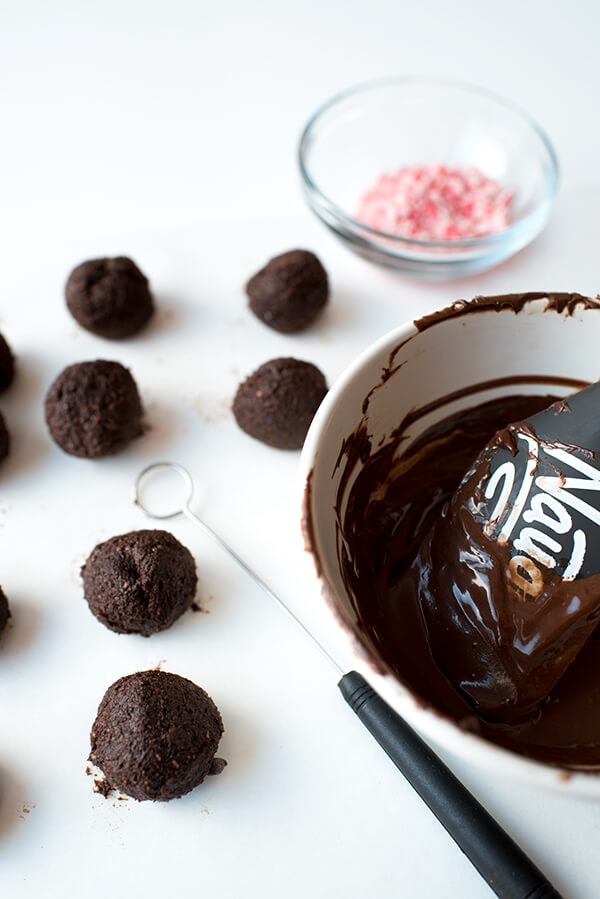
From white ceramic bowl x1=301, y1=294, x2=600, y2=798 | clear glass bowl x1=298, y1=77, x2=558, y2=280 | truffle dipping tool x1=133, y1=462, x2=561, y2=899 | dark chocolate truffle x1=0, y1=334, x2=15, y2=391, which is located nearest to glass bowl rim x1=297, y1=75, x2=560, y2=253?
clear glass bowl x1=298, y1=77, x2=558, y2=280

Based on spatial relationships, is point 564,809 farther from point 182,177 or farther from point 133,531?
point 182,177

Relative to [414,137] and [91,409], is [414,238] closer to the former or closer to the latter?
[414,137]

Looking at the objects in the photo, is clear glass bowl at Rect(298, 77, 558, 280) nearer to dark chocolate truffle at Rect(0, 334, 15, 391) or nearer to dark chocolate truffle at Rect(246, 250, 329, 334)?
dark chocolate truffle at Rect(246, 250, 329, 334)

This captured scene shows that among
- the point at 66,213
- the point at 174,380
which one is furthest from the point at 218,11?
the point at 174,380

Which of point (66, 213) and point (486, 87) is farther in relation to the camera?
point (486, 87)

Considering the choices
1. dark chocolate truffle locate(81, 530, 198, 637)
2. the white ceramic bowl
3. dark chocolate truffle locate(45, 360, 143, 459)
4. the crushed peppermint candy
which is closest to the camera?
the white ceramic bowl
